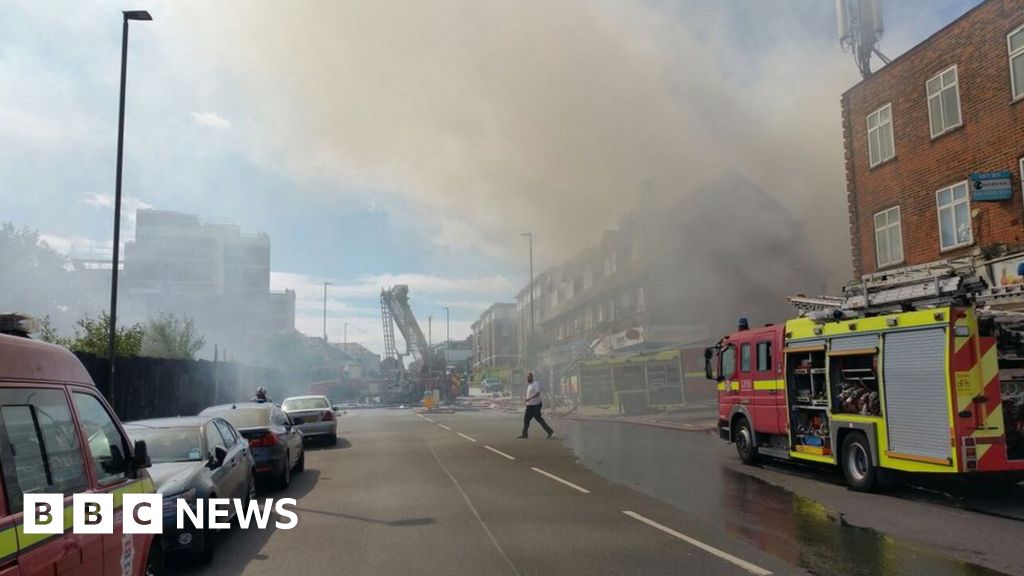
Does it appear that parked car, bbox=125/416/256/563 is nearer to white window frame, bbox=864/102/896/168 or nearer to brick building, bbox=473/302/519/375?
white window frame, bbox=864/102/896/168

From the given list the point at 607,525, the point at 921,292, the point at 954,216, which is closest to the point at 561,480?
the point at 607,525

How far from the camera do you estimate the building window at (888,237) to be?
60.2 ft

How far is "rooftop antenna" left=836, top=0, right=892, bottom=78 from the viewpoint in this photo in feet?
69.5

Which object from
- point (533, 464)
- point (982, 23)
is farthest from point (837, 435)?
point (982, 23)

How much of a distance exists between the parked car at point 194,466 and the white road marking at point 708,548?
419 centimetres

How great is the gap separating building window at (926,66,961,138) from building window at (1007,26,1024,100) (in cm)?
Answer: 145

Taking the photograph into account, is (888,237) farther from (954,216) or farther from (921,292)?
(921,292)

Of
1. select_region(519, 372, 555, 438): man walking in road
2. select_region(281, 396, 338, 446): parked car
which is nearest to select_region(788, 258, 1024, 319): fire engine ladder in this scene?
select_region(519, 372, 555, 438): man walking in road

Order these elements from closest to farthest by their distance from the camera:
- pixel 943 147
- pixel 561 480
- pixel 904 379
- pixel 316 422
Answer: pixel 904 379, pixel 561 480, pixel 943 147, pixel 316 422

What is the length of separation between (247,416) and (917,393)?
360 inches

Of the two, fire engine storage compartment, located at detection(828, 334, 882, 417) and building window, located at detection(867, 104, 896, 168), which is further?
building window, located at detection(867, 104, 896, 168)

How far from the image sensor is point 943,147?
16609 millimetres

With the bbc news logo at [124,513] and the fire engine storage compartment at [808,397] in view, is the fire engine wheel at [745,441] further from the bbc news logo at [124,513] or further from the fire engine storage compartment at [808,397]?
the bbc news logo at [124,513]

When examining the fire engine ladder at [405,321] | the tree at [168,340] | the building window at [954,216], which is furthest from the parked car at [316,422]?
the fire engine ladder at [405,321]
